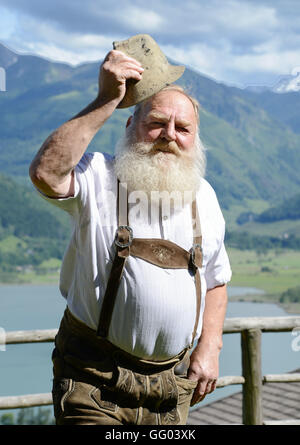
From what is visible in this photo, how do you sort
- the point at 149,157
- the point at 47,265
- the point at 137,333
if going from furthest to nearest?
the point at 47,265
the point at 149,157
the point at 137,333

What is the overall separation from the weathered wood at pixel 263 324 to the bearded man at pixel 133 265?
4.91 feet

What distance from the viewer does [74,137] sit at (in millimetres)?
1642

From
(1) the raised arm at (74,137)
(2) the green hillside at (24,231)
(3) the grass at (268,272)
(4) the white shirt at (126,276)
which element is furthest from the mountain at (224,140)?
(1) the raised arm at (74,137)

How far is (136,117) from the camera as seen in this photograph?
2.03 metres

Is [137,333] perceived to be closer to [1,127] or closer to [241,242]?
[241,242]

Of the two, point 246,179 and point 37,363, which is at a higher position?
point 246,179

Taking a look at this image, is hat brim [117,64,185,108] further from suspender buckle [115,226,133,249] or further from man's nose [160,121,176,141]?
suspender buckle [115,226,133,249]

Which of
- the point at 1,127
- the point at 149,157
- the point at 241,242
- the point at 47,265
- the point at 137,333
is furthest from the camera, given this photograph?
the point at 1,127

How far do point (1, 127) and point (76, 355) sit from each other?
147271 mm

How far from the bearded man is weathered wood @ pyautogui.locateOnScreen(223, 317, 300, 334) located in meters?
1.50

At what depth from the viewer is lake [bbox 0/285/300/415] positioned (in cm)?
4648

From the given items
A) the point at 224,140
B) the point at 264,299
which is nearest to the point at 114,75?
the point at 264,299

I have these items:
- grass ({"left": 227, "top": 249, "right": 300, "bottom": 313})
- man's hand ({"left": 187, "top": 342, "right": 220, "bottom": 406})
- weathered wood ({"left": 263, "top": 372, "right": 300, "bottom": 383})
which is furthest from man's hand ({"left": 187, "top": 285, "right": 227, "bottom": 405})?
grass ({"left": 227, "top": 249, "right": 300, "bottom": 313})

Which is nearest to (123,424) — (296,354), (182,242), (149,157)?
(182,242)
